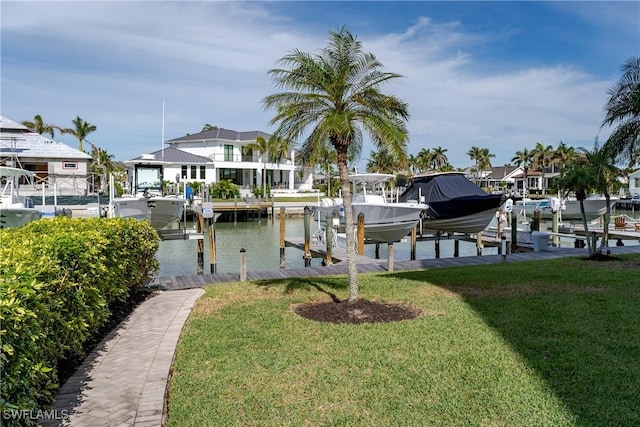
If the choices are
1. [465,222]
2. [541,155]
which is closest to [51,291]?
[465,222]

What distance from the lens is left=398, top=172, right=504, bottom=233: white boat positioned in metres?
21.9

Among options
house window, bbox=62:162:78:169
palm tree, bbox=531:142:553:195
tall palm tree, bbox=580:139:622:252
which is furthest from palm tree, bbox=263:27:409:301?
palm tree, bbox=531:142:553:195

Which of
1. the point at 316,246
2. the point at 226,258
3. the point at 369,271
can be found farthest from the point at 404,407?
the point at 226,258

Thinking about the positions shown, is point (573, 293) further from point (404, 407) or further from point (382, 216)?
point (382, 216)

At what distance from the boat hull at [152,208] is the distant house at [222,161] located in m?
35.2

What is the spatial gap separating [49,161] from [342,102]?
3646cm

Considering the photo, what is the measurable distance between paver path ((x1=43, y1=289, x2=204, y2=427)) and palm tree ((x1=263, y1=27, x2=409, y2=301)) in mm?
3631

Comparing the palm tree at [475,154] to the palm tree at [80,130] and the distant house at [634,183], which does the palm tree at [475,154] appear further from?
the palm tree at [80,130]

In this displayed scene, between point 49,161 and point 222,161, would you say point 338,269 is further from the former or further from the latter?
point 222,161

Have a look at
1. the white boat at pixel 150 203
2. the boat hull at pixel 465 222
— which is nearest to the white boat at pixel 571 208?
the boat hull at pixel 465 222

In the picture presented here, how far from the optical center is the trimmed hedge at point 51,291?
3.64m

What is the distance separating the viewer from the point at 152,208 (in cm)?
2325

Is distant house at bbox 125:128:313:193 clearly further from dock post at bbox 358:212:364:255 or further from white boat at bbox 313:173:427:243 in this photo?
dock post at bbox 358:212:364:255

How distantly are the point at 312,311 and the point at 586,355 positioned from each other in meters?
4.47
